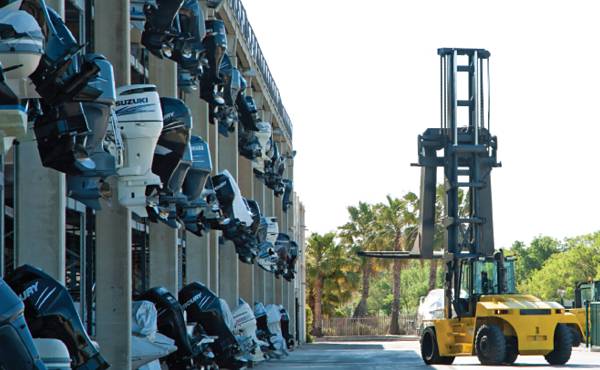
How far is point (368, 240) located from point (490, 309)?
63.6 m

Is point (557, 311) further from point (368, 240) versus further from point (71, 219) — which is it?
point (368, 240)

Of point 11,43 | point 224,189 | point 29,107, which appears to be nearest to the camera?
point 11,43

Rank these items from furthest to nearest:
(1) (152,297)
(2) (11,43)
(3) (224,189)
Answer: (3) (224,189) < (1) (152,297) < (2) (11,43)

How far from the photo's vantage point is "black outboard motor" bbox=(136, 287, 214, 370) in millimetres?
22672

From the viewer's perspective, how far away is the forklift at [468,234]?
3534 centimetres

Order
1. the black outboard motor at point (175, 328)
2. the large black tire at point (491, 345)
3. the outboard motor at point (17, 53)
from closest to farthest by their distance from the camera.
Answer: the outboard motor at point (17, 53) < the black outboard motor at point (175, 328) < the large black tire at point (491, 345)

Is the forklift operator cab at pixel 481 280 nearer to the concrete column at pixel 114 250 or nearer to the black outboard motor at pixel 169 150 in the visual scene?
the black outboard motor at pixel 169 150

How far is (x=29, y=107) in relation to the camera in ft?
46.1

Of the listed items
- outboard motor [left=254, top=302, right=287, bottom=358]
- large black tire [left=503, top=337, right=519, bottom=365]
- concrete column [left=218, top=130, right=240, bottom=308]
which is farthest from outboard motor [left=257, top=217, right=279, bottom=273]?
large black tire [left=503, top=337, right=519, bottom=365]

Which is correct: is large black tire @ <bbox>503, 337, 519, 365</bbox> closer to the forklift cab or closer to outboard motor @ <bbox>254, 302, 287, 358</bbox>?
the forklift cab

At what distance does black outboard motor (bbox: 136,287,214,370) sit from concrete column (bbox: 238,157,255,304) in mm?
18655

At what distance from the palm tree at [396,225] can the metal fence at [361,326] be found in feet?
7.74

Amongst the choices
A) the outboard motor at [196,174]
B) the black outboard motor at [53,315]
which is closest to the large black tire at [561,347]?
the outboard motor at [196,174]

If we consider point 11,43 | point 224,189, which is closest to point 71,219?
point 224,189
